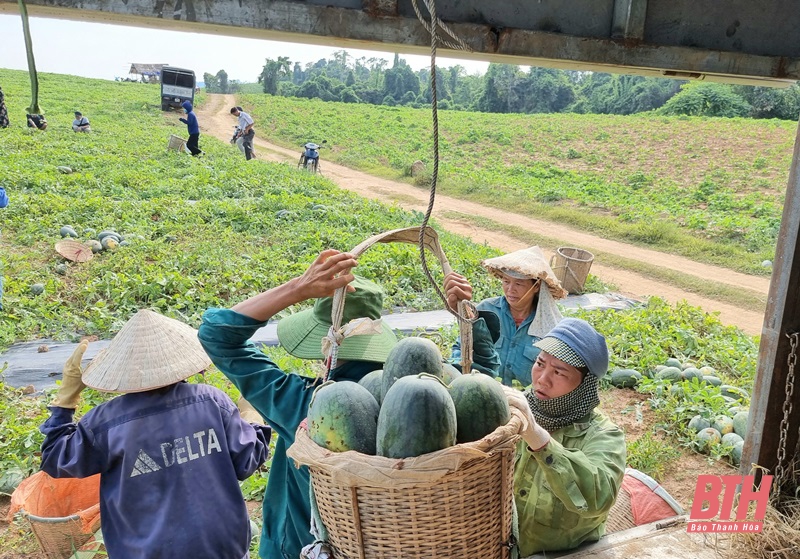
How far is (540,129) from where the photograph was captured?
3278 cm

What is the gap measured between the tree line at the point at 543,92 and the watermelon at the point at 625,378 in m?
18.6

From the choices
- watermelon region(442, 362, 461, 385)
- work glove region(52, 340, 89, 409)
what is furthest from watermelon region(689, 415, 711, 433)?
work glove region(52, 340, 89, 409)

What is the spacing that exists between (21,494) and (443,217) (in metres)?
14.5

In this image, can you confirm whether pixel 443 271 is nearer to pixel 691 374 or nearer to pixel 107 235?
pixel 691 374

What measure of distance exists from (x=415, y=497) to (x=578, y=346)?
128 cm

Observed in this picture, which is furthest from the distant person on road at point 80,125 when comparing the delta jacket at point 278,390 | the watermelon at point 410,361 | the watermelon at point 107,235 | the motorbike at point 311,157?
the watermelon at point 410,361

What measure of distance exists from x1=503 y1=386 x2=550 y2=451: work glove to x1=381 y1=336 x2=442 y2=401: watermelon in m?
0.23

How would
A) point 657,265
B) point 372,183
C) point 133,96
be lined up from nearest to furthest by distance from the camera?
point 657,265 → point 372,183 → point 133,96

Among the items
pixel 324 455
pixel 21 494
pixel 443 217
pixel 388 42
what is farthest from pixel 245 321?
pixel 443 217

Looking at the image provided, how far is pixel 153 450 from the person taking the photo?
249 centimetres

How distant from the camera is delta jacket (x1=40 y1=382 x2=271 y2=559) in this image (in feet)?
8.11

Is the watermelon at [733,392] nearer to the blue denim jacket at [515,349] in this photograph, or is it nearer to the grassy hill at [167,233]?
the blue denim jacket at [515,349]

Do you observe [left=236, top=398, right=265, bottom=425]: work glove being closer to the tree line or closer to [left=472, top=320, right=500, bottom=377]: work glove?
[left=472, top=320, right=500, bottom=377]: work glove

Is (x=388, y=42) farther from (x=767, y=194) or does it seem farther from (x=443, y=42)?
(x=767, y=194)
